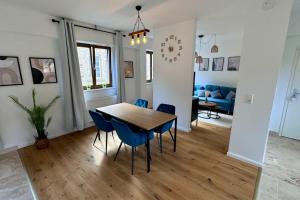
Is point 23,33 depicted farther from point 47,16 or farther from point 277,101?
point 277,101

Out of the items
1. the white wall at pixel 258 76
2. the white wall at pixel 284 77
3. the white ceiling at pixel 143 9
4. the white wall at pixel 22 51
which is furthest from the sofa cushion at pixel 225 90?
the white wall at pixel 22 51

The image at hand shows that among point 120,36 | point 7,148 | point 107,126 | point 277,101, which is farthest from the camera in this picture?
point 120,36

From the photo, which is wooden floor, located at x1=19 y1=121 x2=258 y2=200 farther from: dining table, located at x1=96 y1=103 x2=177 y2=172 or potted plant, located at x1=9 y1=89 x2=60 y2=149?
dining table, located at x1=96 y1=103 x2=177 y2=172

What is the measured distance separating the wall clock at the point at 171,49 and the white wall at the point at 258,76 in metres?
1.45

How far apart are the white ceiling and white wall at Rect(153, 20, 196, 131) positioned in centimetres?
27

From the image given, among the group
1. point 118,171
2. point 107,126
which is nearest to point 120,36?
point 107,126

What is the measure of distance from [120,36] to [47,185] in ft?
11.9

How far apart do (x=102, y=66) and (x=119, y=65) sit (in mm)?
470

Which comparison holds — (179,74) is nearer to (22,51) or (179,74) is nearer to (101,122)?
(101,122)

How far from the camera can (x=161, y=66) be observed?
3.80 m

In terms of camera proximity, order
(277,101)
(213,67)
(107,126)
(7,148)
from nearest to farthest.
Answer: (107,126) → (7,148) → (277,101) → (213,67)

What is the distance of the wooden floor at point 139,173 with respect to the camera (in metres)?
1.85

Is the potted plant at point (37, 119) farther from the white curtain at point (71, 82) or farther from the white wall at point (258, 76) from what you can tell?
the white wall at point (258, 76)

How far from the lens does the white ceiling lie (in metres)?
2.39
